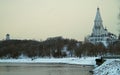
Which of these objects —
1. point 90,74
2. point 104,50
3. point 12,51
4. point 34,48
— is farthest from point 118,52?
point 90,74

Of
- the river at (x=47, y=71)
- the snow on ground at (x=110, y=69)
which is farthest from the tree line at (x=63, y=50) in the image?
the snow on ground at (x=110, y=69)

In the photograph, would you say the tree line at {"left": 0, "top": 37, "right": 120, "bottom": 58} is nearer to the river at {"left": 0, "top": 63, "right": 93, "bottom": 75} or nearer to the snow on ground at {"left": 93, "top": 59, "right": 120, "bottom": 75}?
the river at {"left": 0, "top": 63, "right": 93, "bottom": 75}

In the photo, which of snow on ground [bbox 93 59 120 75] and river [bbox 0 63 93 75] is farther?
river [bbox 0 63 93 75]

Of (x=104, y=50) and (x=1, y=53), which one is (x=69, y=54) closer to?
(x=104, y=50)

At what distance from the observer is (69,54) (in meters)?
147

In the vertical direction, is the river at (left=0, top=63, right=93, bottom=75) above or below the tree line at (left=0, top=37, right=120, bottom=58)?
below

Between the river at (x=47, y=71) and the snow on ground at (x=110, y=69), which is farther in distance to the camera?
the river at (x=47, y=71)

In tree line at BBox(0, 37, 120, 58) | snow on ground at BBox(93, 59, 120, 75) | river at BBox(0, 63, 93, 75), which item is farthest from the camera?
tree line at BBox(0, 37, 120, 58)

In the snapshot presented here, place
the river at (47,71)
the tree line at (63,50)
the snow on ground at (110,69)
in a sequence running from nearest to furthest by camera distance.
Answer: the snow on ground at (110,69) < the river at (47,71) < the tree line at (63,50)

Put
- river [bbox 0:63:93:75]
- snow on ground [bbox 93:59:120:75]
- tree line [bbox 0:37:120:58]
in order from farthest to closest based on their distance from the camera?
tree line [bbox 0:37:120:58] < river [bbox 0:63:93:75] < snow on ground [bbox 93:59:120:75]

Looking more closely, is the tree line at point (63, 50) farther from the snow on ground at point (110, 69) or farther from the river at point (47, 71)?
the snow on ground at point (110, 69)

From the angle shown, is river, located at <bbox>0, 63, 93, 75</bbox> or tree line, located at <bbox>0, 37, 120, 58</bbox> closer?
river, located at <bbox>0, 63, 93, 75</bbox>

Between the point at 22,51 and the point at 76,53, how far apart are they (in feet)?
116

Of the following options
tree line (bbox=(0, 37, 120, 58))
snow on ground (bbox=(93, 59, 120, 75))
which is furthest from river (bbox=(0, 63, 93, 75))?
tree line (bbox=(0, 37, 120, 58))
